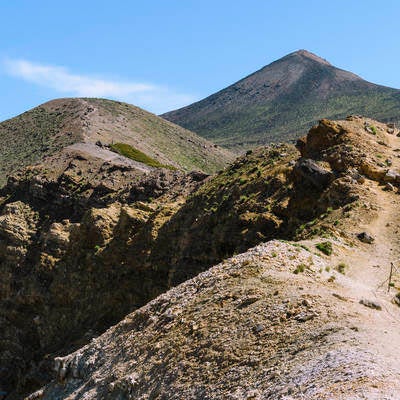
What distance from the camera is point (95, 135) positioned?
8256cm

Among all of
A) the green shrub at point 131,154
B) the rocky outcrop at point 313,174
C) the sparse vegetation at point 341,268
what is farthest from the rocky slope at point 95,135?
the sparse vegetation at point 341,268

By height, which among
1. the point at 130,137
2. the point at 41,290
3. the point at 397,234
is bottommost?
the point at 41,290

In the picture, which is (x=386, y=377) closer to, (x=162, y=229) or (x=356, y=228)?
(x=356, y=228)

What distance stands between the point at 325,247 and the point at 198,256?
27.9 ft

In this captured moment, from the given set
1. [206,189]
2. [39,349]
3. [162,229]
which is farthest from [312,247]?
[39,349]

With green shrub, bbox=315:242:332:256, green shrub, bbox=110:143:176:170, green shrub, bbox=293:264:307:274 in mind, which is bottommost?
green shrub, bbox=293:264:307:274

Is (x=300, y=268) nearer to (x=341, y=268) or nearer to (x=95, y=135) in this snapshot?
(x=341, y=268)

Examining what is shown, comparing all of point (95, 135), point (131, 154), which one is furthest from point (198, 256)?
point (95, 135)

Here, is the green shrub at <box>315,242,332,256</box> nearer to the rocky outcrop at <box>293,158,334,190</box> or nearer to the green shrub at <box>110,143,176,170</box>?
the rocky outcrop at <box>293,158,334,190</box>

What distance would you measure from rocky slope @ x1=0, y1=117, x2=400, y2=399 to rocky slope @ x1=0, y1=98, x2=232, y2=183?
123 ft

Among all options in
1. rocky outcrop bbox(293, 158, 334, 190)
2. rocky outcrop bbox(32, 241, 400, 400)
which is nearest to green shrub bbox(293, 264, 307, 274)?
rocky outcrop bbox(32, 241, 400, 400)

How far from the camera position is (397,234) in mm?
18328

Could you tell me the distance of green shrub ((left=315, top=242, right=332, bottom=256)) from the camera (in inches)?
639

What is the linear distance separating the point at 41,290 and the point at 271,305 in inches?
807
